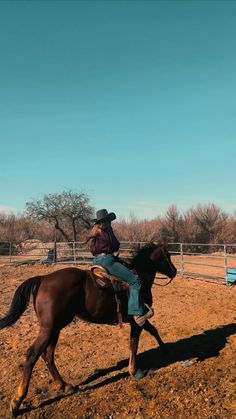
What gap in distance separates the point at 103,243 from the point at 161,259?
1385 mm

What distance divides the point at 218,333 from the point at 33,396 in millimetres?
3856

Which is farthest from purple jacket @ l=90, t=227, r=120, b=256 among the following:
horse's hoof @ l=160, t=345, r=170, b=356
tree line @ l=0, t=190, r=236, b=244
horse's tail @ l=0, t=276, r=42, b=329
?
tree line @ l=0, t=190, r=236, b=244

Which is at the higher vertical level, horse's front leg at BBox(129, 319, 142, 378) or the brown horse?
the brown horse

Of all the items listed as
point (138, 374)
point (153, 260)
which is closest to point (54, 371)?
point (138, 374)

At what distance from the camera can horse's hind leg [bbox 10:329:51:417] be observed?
4.37m

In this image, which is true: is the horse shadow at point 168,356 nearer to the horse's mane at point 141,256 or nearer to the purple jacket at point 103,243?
the horse's mane at point 141,256

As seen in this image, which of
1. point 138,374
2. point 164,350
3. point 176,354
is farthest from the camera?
point 176,354

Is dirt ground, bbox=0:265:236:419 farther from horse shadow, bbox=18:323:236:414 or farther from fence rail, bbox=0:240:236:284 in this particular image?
fence rail, bbox=0:240:236:284

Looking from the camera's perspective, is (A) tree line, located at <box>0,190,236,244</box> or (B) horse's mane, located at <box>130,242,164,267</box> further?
(A) tree line, located at <box>0,190,236,244</box>

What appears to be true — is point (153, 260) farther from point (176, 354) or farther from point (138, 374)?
point (138, 374)

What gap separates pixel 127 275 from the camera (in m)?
5.45

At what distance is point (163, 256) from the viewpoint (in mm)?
6391

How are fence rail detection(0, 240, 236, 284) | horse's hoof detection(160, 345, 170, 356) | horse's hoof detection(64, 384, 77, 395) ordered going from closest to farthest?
horse's hoof detection(64, 384, 77, 395) < horse's hoof detection(160, 345, 170, 356) < fence rail detection(0, 240, 236, 284)

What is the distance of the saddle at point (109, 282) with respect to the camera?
529cm
